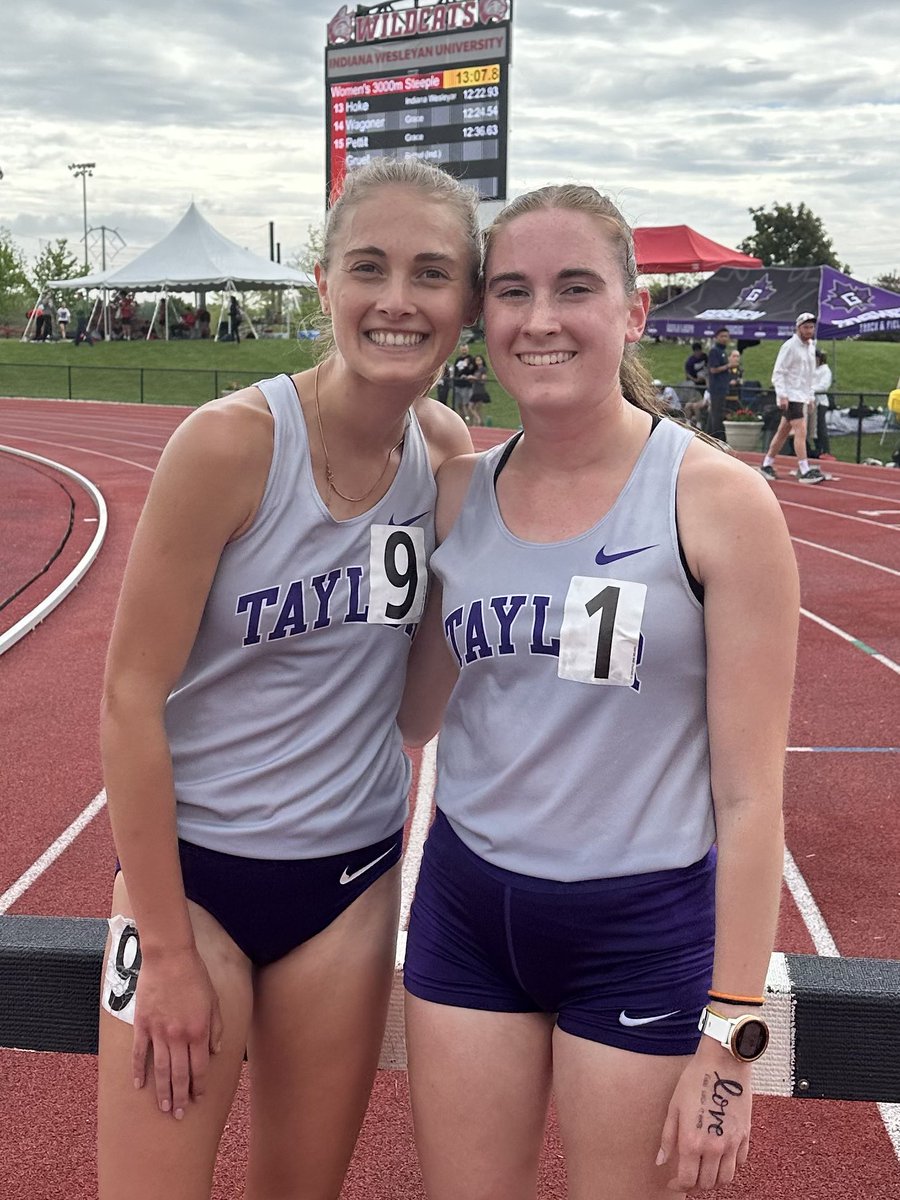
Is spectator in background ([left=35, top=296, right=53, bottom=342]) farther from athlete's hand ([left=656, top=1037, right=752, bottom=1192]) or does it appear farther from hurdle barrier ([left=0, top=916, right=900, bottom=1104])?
athlete's hand ([left=656, top=1037, right=752, bottom=1192])

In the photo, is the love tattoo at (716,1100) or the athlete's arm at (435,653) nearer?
the love tattoo at (716,1100)

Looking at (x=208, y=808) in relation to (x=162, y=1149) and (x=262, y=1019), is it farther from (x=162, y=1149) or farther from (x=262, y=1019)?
(x=162, y=1149)

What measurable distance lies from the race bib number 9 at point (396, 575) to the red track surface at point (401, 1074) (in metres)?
1.71

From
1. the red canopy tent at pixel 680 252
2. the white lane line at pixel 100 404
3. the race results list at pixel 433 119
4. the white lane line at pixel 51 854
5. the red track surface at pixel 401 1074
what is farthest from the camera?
the white lane line at pixel 100 404

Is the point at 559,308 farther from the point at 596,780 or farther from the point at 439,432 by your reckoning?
the point at 596,780

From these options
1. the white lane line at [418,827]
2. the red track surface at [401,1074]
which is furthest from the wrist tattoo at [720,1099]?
the white lane line at [418,827]

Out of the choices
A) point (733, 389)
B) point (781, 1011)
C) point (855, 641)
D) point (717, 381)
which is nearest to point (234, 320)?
point (733, 389)

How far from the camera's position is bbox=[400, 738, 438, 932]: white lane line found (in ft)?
14.6

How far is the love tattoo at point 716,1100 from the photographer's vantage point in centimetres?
162

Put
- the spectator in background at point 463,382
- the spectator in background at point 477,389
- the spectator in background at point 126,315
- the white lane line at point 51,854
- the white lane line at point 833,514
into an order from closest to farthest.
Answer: the white lane line at point 51,854 < the white lane line at point 833,514 < the spectator in background at point 477,389 < the spectator in background at point 463,382 < the spectator in background at point 126,315

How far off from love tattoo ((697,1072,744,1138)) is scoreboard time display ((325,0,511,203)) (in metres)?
24.0

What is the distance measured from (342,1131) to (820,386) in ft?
65.0

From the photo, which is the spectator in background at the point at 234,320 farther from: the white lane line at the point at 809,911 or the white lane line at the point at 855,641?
the white lane line at the point at 809,911

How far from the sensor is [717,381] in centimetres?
1962
